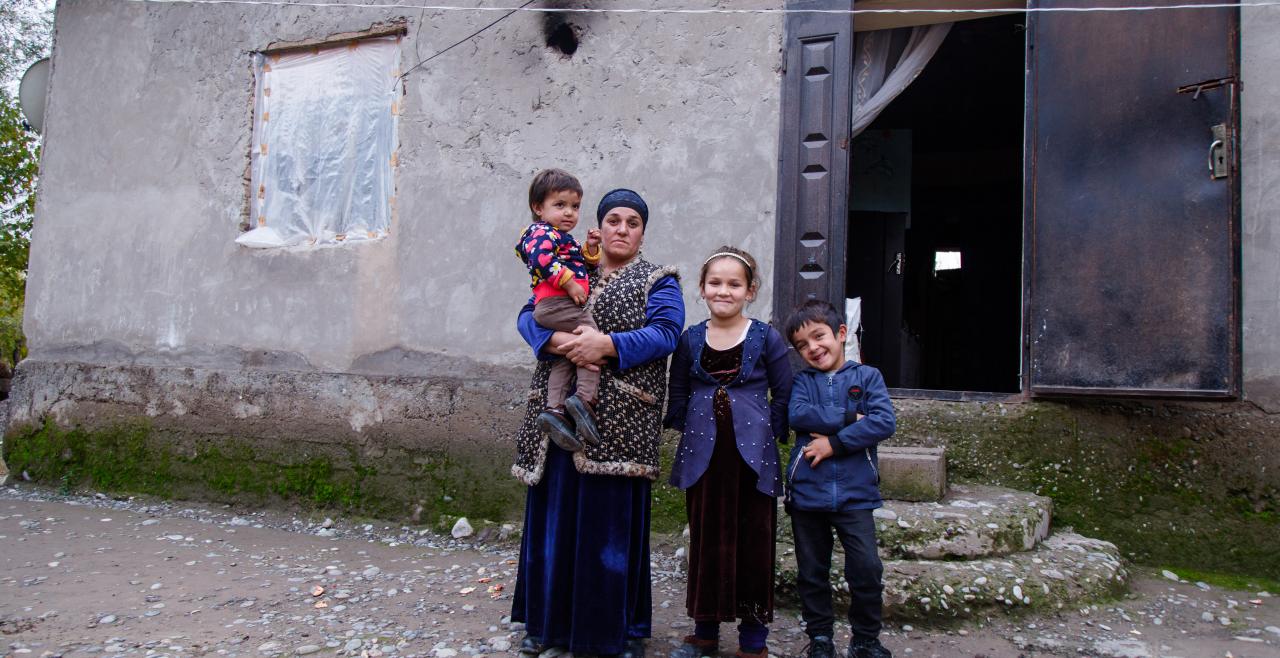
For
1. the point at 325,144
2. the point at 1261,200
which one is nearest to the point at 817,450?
the point at 1261,200

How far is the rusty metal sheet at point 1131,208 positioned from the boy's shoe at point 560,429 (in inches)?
94.2

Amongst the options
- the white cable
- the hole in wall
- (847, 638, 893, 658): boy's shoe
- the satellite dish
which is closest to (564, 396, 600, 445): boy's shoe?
(847, 638, 893, 658): boy's shoe


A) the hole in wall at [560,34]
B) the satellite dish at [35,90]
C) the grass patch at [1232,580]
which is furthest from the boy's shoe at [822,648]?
the satellite dish at [35,90]

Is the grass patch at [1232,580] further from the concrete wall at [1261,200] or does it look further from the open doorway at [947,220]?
the open doorway at [947,220]

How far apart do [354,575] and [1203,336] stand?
3893 millimetres

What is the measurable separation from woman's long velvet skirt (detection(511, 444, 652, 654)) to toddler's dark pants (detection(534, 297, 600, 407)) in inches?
7.8

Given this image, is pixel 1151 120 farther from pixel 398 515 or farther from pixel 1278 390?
pixel 398 515

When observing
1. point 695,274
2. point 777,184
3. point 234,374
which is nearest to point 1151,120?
point 777,184

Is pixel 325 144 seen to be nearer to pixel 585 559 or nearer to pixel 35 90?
pixel 35 90

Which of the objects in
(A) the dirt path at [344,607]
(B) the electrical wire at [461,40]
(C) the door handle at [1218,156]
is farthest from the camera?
(B) the electrical wire at [461,40]

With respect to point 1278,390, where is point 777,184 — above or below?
above

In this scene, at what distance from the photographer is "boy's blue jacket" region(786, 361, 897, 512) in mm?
2613

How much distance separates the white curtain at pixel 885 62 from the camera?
4.52m

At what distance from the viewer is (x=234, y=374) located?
18.0 ft
